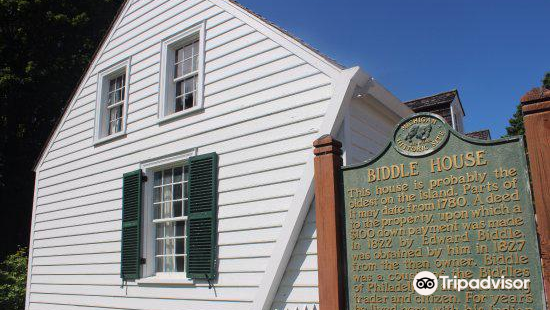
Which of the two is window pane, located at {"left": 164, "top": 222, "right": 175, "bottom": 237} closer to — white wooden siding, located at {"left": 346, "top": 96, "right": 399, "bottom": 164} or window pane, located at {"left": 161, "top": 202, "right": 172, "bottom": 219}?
window pane, located at {"left": 161, "top": 202, "right": 172, "bottom": 219}

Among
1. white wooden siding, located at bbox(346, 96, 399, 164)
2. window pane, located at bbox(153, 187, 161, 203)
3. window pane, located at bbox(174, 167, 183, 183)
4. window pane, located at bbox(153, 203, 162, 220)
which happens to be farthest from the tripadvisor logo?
window pane, located at bbox(153, 187, 161, 203)

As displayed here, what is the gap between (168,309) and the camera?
749cm

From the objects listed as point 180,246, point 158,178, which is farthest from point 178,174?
point 180,246

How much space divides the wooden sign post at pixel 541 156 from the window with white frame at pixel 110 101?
8114mm

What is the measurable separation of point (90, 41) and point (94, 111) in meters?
11.2

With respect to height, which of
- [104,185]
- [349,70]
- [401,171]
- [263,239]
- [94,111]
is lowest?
[263,239]

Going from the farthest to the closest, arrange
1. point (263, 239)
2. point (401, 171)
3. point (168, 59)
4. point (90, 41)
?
point (90, 41) → point (168, 59) → point (263, 239) → point (401, 171)

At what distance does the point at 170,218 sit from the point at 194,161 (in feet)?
3.82

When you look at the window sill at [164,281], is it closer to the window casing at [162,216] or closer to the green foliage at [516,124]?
A: the window casing at [162,216]

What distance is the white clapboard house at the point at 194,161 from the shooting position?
623 centimetres

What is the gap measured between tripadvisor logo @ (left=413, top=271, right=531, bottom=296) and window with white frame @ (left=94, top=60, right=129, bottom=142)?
7576 mm

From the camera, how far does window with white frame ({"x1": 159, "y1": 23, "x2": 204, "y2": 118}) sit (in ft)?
28.0

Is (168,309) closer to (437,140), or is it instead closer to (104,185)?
(104,185)

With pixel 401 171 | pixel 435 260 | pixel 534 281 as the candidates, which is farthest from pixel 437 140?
pixel 534 281
